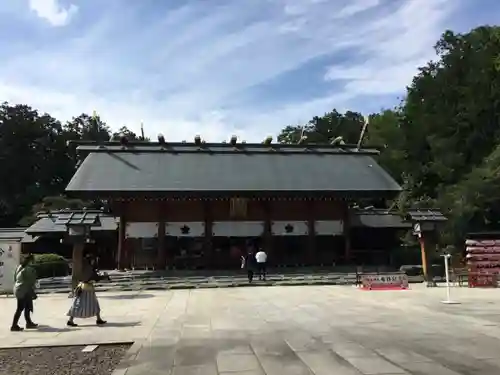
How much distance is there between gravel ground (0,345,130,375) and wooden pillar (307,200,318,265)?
20021 mm

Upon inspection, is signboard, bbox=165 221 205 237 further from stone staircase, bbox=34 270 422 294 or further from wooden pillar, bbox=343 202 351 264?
wooden pillar, bbox=343 202 351 264

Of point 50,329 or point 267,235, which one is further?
point 267,235

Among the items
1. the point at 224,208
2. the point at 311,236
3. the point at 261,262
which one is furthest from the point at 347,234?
the point at 261,262

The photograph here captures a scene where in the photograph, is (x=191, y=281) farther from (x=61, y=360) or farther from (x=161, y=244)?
(x=61, y=360)

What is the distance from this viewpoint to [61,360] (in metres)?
7.62

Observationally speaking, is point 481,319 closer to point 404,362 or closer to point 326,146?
point 404,362

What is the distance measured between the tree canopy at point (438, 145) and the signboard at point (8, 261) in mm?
24507

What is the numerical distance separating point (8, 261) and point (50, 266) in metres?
4.87

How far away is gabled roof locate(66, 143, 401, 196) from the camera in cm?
2703

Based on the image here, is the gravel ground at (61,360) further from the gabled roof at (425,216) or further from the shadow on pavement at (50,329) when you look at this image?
the gabled roof at (425,216)

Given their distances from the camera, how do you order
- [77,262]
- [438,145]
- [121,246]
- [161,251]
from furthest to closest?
[438,145], [121,246], [161,251], [77,262]

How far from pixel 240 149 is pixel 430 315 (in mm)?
22380

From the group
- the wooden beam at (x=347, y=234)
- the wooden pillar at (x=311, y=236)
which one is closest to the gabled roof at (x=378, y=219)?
the wooden beam at (x=347, y=234)

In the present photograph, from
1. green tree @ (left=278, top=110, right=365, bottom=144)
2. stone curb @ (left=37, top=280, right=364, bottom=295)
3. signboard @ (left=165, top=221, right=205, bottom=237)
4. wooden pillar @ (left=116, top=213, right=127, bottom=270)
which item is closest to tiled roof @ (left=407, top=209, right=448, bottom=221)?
stone curb @ (left=37, top=280, right=364, bottom=295)
